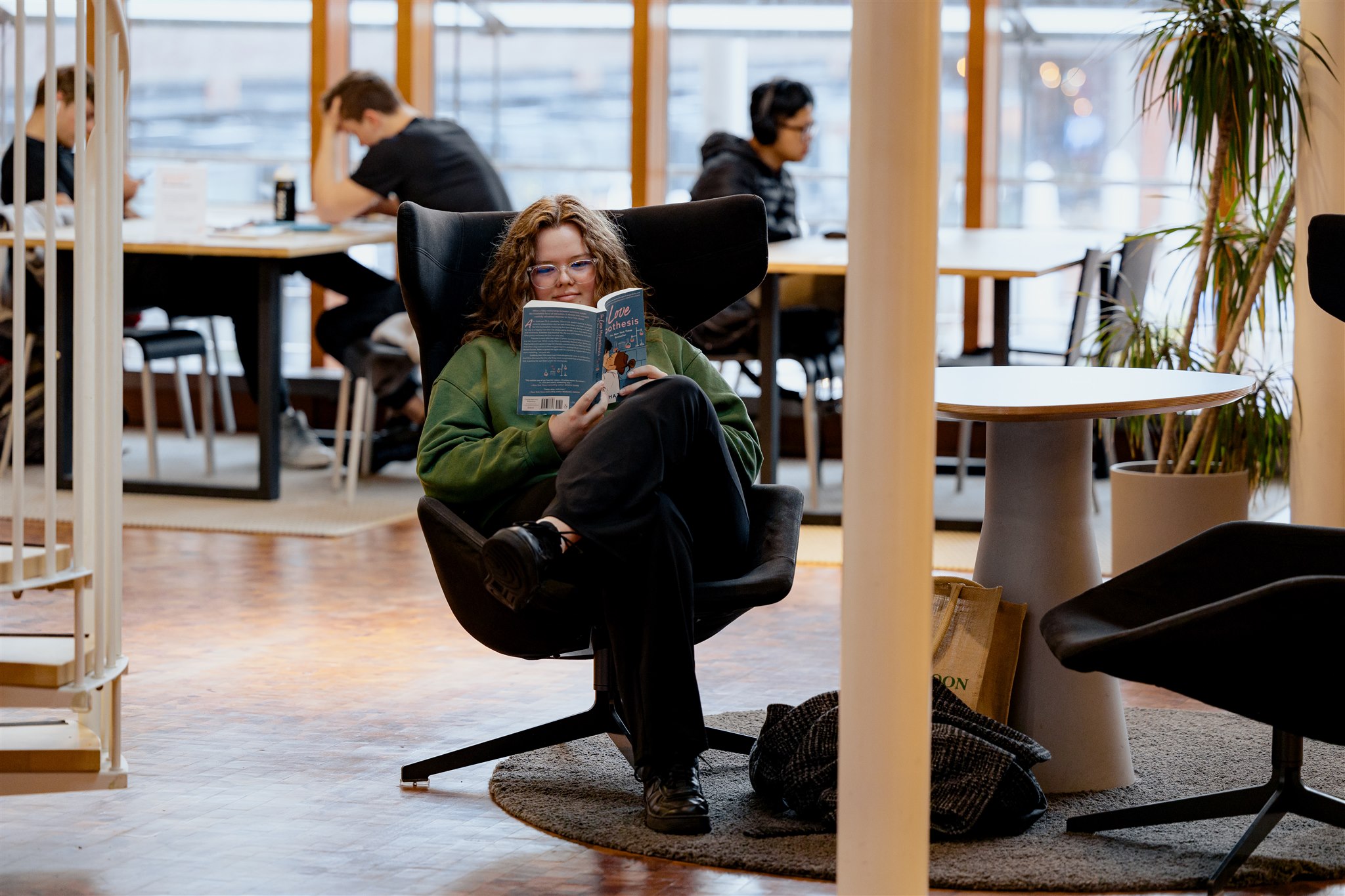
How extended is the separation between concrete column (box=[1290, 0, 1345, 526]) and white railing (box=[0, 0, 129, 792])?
2.76m

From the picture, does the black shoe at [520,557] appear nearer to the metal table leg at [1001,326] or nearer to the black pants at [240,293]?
the metal table leg at [1001,326]

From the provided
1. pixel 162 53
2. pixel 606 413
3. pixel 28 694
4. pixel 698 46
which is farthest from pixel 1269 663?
pixel 162 53

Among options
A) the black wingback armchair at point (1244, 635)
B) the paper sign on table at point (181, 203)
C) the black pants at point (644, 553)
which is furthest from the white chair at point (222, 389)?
the black wingback armchair at point (1244, 635)

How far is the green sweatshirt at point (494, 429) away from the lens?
9.61 feet

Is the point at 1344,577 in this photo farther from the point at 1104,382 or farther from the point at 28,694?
the point at 28,694

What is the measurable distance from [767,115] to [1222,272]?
1.84 meters

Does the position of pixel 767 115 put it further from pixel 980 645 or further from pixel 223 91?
pixel 980 645

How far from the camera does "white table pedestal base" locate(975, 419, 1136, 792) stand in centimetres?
296

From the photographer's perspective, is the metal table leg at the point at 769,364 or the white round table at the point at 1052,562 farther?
the metal table leg at the point at 769,364

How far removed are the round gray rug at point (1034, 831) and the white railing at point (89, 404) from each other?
71cm

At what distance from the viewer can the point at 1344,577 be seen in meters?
2.26

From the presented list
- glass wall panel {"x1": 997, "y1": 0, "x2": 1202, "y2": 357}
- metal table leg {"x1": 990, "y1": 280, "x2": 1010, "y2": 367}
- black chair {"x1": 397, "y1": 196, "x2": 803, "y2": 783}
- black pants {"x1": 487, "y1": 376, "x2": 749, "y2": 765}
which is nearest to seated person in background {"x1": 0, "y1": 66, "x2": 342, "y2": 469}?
metal table leg {"x1": 990, "y1": 280, "x2": 1010, "y2": 367}

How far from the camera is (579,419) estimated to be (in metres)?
2.89

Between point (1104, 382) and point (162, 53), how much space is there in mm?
5772
